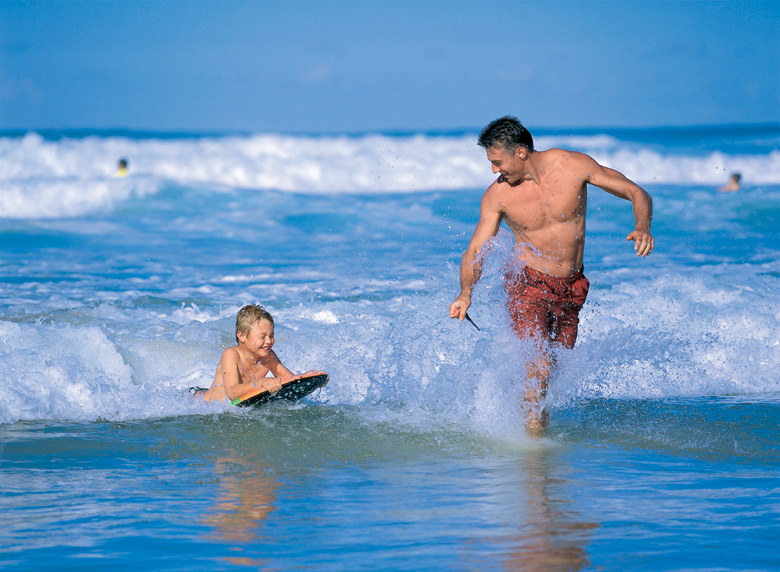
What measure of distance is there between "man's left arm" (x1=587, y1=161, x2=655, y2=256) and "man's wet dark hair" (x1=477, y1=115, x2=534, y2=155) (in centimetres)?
47

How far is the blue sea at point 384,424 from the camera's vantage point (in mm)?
3184

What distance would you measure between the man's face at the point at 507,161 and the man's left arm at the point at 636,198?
1.34ft

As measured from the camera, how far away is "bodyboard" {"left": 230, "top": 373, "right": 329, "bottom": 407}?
4949mm

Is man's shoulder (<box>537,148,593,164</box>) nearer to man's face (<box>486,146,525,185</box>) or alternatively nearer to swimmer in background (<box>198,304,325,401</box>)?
man's face (<box>486,146,525,185</box>)

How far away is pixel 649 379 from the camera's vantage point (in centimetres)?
603

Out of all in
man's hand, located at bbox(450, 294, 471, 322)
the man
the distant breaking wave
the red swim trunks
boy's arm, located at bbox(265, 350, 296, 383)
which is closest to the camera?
man's hand, located at bbox(450, 294, 471, 322)

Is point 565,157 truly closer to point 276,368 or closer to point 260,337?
point 260,337

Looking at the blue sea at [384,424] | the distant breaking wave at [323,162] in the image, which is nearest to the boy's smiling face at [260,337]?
the blue sea at [384,424]

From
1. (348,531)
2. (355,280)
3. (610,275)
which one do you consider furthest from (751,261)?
(348,531)

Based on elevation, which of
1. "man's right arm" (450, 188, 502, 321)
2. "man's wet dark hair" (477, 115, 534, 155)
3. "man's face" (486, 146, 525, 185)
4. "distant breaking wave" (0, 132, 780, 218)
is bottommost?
"man's right arm" (450, 188, 502, 321)

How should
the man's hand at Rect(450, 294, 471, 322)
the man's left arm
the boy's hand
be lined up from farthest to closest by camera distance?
1. the boy's hand
2. the man's hand at Rect(450, 294, 471, 322)
3. the man's left arm

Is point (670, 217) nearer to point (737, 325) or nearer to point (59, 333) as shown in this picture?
point (737, 325)

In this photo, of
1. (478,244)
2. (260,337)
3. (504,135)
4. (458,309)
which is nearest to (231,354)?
(260,337)

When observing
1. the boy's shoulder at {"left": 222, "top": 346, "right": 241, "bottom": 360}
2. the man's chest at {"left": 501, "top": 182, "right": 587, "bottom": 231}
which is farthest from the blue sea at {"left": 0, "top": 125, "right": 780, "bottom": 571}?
the boy's shoulder at {"left": 222, "top": 346, "right": 241, "bottom": 360}
